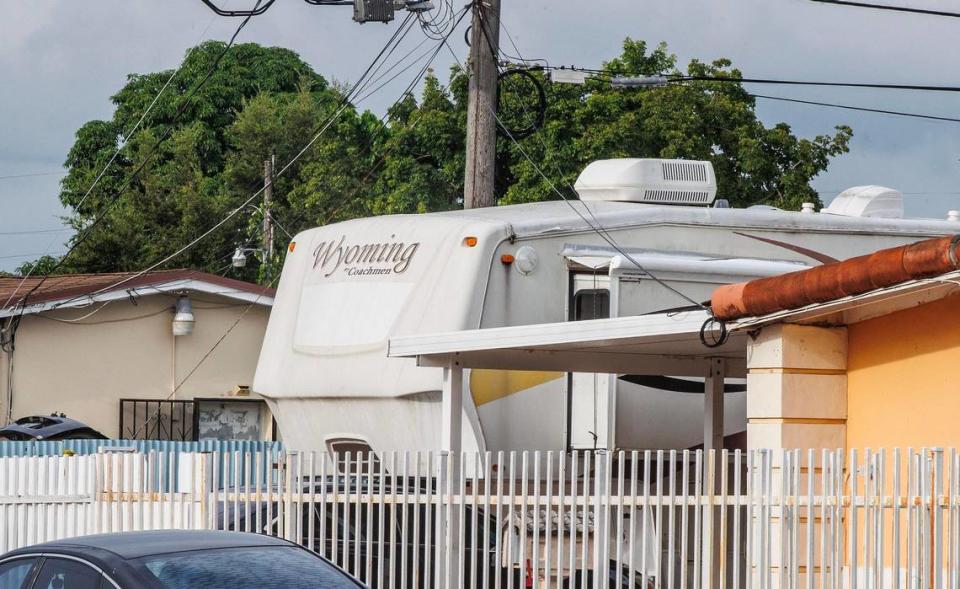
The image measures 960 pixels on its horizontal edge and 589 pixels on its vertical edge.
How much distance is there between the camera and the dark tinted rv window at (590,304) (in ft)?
45.8

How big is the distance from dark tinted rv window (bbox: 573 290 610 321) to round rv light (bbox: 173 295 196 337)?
1176cm

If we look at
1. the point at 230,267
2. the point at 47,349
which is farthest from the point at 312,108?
the point at 47,349

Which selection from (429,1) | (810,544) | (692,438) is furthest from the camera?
(429,1)

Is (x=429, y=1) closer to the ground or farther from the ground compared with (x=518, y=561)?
farther from the ground

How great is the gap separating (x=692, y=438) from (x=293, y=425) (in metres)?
3.90

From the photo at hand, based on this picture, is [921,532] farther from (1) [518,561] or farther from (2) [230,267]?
(2) [230,267]

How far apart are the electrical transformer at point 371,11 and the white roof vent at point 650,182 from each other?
453 cm

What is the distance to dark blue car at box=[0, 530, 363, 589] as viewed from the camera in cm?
737

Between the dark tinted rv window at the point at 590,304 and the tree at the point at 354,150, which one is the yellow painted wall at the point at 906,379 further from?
the tree at the point at 354,150

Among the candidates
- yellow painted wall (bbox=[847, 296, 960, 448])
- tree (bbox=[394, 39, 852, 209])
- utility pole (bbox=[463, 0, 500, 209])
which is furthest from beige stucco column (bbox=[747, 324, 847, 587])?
tree (bbox=[394, 39, 852, 209])

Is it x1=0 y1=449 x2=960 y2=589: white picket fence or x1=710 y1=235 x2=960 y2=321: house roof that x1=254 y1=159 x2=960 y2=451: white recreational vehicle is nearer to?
x1=0 y1=449 x2=960 y2=589: white picket fence

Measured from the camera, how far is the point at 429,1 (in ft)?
64.0

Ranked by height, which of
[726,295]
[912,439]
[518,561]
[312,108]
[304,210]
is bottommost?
[518,561]

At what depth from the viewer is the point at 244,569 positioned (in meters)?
7.67
